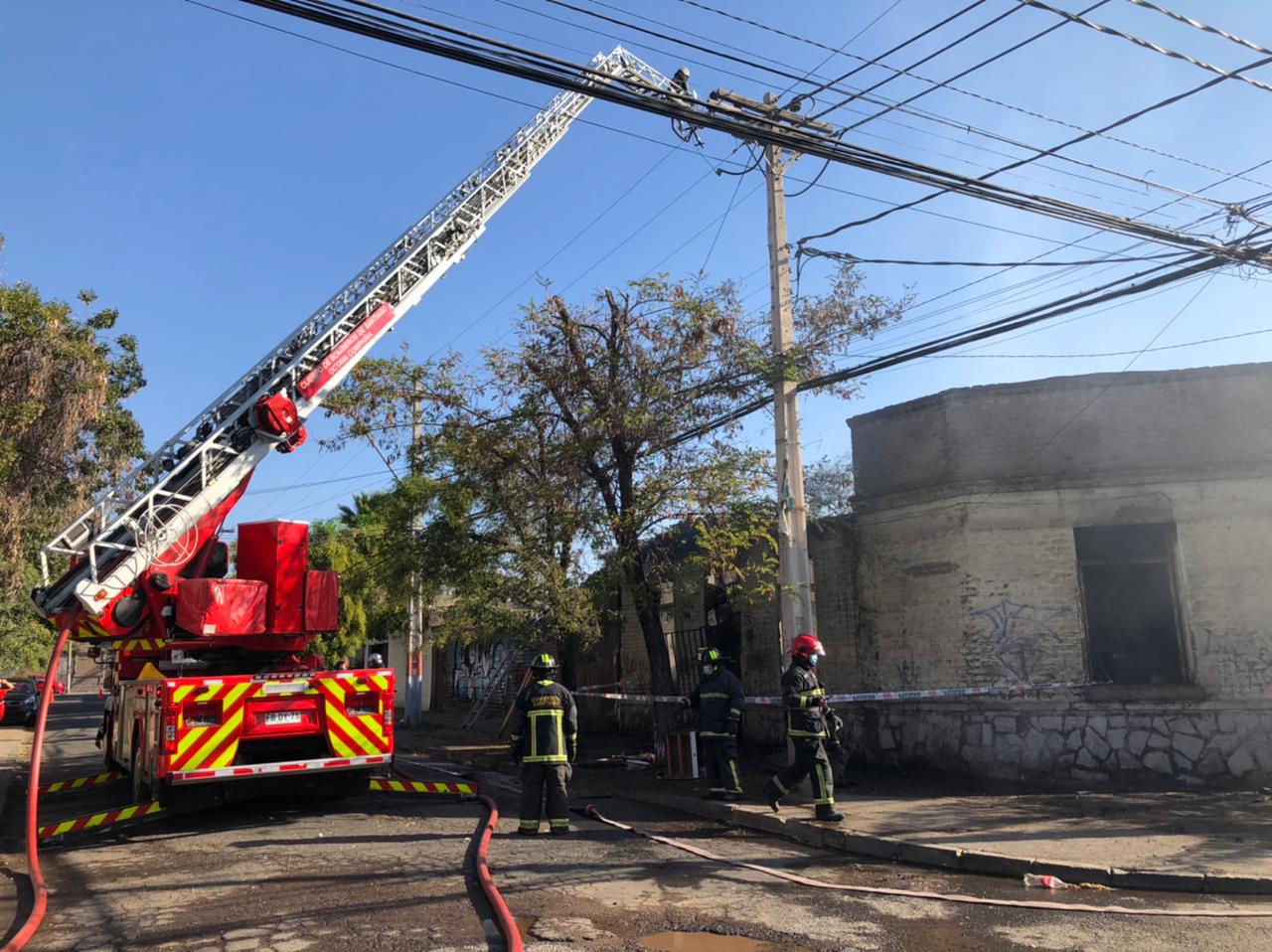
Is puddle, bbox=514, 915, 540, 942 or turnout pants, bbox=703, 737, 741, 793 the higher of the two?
turnout pants, bbox=703, 737, 741, 793

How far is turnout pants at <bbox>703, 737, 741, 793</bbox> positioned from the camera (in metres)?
10.0

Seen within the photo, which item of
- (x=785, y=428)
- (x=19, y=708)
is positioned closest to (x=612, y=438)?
(x=785, y=428)

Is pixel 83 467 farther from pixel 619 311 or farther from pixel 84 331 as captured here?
pixel 619 311

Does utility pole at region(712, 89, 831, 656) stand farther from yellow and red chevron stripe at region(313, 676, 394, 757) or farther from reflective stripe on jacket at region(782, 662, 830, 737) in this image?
yellow and red chevron stripe at region(313, 676, 394, 757)

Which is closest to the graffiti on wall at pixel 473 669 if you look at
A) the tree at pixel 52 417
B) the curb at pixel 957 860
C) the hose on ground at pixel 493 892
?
the tree at pixel 52 417

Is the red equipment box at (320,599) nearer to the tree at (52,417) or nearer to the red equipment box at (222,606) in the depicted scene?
the red equipment box at (222,606)

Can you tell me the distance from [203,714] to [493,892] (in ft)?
14.3

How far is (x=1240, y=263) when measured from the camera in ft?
30.1

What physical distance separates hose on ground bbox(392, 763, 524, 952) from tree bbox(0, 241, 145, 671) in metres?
8.43

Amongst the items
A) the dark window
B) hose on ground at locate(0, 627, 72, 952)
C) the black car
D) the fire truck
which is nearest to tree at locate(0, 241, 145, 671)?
the fire truck

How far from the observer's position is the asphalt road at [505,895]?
17.6 ft

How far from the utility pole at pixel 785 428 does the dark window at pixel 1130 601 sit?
3.87 m

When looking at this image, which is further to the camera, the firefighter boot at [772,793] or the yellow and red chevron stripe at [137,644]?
the yellow and red chevron stripe at [137,644]

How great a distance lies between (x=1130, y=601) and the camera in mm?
11922
